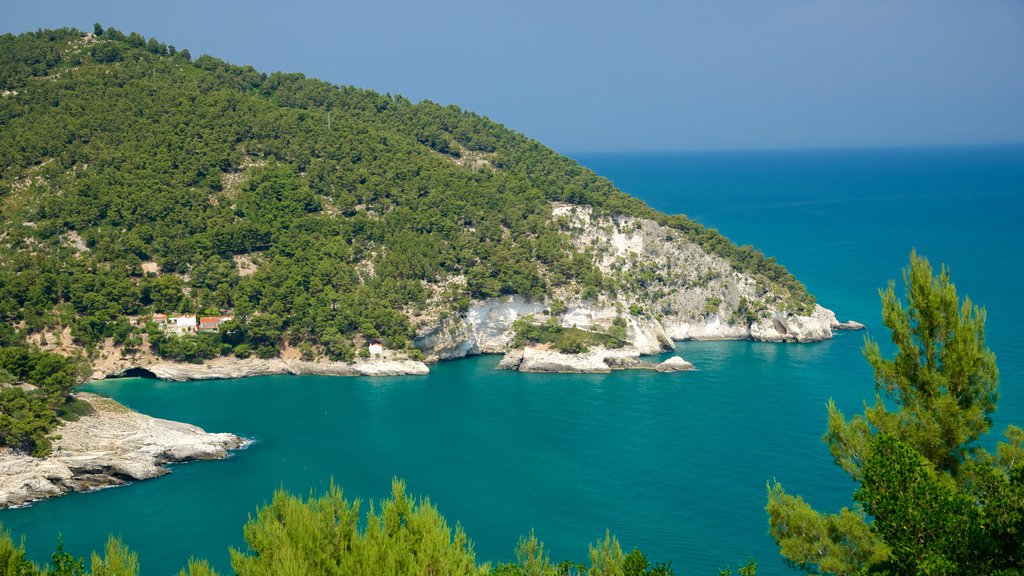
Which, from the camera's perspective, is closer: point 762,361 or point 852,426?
point 852,426

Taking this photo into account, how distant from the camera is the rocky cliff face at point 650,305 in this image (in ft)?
220

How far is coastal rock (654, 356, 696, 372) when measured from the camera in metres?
63.2

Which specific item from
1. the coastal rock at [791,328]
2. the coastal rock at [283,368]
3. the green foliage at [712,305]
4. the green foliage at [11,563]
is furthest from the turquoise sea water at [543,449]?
the green foliage at [11,563]

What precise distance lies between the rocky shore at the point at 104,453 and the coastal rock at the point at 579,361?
23240mm

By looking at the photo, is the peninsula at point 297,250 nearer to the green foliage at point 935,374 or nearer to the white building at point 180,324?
the white building at point 180,324

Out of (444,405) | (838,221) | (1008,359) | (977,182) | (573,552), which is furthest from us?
(977,182)

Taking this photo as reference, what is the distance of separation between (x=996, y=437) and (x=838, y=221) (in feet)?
288

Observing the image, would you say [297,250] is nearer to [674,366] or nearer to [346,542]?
[674,366]

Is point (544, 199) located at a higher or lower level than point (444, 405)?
higher

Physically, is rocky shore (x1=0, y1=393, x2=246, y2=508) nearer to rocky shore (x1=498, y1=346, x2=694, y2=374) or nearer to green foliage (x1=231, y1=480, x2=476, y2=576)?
rocky shore (x1=498, y1=346, x2=694, y2=374)

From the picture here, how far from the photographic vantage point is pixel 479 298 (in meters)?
66.8

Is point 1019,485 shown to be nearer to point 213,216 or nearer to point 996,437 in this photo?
point 996,437

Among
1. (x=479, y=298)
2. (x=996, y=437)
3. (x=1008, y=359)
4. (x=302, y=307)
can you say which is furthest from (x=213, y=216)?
(x=1008, y=359)

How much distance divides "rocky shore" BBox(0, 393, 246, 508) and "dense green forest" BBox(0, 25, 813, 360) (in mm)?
13530
